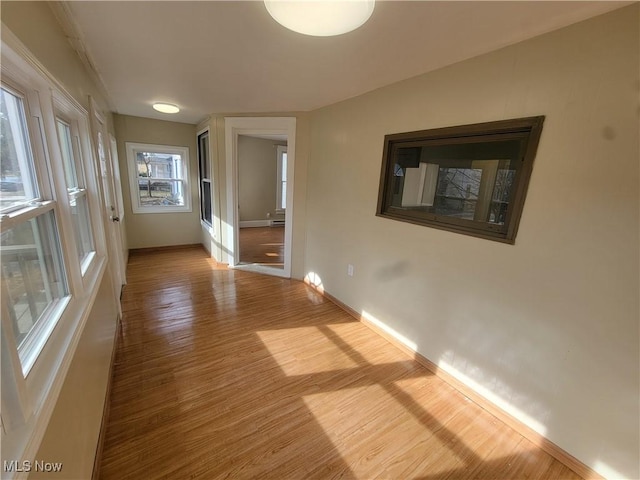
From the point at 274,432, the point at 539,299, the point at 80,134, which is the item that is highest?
the point at 80,134

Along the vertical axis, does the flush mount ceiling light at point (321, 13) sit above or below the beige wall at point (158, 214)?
above

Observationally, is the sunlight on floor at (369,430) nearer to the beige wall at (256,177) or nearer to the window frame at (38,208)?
the window frame at (38,208)

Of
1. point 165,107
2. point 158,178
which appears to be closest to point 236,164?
point 165,107

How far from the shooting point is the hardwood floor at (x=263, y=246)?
4.57 meters

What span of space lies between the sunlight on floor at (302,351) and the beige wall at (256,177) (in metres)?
4.78

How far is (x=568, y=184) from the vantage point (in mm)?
1387

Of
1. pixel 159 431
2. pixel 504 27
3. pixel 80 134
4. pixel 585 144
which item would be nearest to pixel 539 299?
pixel 585 144

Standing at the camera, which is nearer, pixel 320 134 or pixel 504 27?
pixel 504 27

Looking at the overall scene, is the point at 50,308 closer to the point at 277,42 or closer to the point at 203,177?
the point at 277,42

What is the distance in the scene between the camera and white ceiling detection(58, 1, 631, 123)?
4.30 ft

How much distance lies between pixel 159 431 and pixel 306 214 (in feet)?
8.66

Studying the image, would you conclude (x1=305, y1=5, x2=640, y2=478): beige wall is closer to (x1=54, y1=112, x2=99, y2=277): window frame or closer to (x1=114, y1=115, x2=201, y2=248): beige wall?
(x1=54, y1=112, x2=99, y2=277): window frame

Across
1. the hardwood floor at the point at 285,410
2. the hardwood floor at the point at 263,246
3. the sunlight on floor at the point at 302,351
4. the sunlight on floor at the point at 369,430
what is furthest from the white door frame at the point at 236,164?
the sunlight on floor at the point at 369,430

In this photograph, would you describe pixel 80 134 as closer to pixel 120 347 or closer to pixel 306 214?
pixel 120 347
